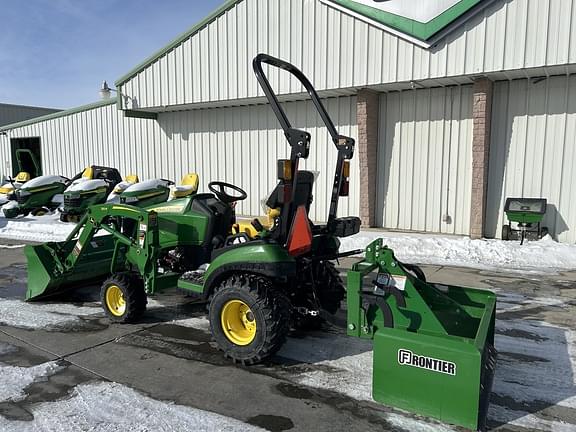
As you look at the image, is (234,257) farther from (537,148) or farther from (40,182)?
(40,182)

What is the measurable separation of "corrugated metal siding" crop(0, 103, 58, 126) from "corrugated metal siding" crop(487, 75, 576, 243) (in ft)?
88.0

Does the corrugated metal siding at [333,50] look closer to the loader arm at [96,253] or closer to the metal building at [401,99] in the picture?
the metal building at [401,99]

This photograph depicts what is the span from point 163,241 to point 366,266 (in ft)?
7.33

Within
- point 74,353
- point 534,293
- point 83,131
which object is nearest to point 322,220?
point 534,293

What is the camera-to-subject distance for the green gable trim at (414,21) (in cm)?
814

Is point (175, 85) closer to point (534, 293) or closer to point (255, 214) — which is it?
point (255, 214)

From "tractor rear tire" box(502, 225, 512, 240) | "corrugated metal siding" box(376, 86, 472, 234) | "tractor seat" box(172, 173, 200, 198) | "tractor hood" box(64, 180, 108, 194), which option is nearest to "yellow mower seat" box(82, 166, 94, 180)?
"tractor hood" box(64, 180, 108, 194)

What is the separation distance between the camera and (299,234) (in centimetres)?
373

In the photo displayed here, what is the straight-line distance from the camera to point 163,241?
15.4ft

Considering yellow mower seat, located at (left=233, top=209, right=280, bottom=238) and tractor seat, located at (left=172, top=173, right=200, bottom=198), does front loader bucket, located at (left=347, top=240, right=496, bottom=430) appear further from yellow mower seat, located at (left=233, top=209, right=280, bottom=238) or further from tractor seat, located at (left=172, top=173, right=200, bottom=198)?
tractor seat, located at (left=172, top=173, right=200, bottom=198)

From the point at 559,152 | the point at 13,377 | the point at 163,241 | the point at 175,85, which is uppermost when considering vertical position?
the point at 175,85

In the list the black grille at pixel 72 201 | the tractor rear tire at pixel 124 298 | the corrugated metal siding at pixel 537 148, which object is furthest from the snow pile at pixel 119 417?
the black grille at pixel 72 201

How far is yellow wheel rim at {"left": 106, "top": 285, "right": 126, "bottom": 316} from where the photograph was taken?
469 cm

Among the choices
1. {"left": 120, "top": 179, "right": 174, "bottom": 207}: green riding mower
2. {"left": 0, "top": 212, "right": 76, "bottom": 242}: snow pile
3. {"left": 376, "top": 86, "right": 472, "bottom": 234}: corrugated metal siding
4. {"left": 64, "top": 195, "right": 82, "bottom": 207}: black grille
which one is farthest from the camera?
{"left": 64, "top": 195, "right": 82, "bottom": 207}: black grille
